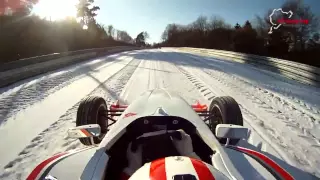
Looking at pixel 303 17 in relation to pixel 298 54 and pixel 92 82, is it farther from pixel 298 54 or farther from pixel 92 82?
pixel 92 82

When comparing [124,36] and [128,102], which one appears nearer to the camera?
[128,102]

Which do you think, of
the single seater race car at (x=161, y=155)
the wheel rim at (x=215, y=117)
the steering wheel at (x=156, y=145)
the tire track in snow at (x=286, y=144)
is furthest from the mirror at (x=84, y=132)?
the tire track in snow at (x=286, y=144)

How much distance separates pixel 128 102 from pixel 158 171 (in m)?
5.96

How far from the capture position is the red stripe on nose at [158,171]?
1768 mm

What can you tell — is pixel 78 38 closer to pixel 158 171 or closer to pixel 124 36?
pixel 158 171

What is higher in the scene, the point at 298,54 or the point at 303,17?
the point at 303,17

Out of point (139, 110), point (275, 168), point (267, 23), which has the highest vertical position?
point (267, 23)

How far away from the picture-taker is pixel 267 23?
4347cm

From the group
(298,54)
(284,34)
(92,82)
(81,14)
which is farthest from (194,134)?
(81,14)

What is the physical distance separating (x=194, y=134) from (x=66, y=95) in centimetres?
636

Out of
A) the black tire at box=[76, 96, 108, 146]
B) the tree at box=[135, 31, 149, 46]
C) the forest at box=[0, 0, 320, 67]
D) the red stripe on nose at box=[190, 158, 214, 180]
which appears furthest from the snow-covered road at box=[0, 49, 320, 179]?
the tree at box=[135, 31, 149, 46]

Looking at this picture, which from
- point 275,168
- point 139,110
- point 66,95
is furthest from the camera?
point 66,95

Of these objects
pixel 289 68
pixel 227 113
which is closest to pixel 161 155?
pixel 227 113

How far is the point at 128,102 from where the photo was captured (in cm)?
773
